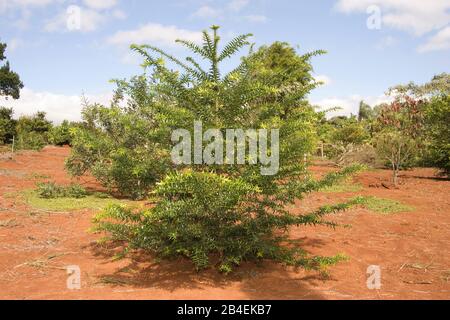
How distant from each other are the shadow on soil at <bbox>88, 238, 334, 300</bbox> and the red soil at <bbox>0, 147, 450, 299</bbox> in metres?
0.01

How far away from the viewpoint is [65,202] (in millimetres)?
9648

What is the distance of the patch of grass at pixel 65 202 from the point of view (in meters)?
8.88

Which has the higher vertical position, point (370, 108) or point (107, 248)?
point (370, 108)

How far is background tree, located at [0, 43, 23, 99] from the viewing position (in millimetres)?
34188

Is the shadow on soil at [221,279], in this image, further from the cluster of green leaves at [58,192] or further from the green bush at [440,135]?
the green bush at [440,135]

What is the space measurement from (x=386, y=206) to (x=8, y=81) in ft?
113

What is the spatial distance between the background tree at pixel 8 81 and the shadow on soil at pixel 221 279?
34420 millimetres

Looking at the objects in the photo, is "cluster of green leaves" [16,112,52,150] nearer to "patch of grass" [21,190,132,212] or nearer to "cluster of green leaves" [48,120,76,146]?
"cluster of green leaves" [48,120,76,146]

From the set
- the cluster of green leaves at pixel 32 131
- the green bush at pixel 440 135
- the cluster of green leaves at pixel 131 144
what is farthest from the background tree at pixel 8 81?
the green bush at pixel 440 135

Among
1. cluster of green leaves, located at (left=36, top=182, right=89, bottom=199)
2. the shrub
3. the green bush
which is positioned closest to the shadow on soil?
cluster of green leaves, located at (left=36, top=182, right=89, bottom=199)

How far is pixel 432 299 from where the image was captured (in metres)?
4.16
